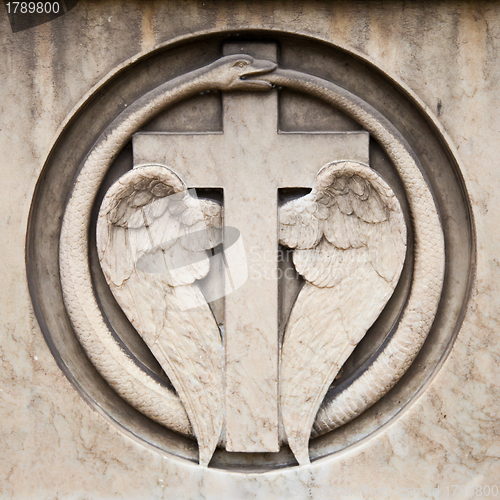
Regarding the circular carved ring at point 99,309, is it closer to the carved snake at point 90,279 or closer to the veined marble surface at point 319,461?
the carved snake at point 90,279

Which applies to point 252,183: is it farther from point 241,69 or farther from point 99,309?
point 99,309

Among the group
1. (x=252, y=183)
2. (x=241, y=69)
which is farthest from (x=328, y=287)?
(x=241, y=69)

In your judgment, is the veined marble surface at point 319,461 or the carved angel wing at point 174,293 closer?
the veined marble surface at point 319,461

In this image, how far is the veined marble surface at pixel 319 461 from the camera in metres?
2.25

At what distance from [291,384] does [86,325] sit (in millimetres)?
987

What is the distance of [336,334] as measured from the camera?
239cm

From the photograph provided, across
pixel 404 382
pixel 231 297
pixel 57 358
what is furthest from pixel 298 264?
pixel 57 358

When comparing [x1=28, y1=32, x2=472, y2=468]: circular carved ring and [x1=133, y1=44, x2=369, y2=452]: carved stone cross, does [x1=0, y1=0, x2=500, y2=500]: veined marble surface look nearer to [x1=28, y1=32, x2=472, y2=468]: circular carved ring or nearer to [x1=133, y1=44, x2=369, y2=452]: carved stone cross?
[x1=28, y1=32, x2=472, y2=468]: circular carved ring

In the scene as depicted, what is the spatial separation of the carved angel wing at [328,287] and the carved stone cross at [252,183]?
0.09m

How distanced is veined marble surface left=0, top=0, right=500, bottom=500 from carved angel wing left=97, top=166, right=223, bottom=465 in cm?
31

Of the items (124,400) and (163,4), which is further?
(124,400)

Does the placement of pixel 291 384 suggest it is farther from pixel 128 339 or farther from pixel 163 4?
pixel 163 4

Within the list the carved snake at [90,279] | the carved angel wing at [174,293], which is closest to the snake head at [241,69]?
the carved snake at [90,279]

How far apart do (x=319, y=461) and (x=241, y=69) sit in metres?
1.82
